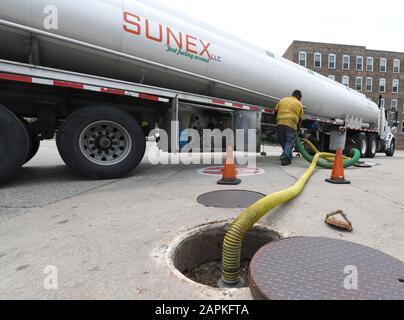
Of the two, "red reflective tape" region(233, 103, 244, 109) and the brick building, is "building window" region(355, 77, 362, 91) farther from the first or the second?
"red reflective tape" region(233, 103, 244, 109)

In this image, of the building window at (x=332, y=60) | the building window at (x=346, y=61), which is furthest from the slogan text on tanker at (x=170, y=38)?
the building window at (x=346, y=61)

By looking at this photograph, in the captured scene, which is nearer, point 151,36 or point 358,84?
point 151,36

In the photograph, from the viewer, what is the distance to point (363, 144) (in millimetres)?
11742

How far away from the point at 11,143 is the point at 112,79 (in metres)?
1.83

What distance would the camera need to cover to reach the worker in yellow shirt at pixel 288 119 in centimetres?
654

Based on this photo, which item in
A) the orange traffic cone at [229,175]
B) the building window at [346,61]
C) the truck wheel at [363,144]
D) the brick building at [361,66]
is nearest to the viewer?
the orange traffic cone at [229,175]

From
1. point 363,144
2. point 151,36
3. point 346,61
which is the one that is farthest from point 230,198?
point 346,61

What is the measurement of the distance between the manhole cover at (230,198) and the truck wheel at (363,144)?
1003cm

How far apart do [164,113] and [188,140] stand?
31.9 inches

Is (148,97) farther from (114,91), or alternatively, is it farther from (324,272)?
(324,272)

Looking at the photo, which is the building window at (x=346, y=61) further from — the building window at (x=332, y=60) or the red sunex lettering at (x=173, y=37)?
the red sunex lettering at (x=173, y=37)

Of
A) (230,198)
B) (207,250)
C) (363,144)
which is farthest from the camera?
(363,144)

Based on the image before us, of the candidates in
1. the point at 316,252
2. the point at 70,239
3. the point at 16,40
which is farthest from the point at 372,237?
the point at 16,40

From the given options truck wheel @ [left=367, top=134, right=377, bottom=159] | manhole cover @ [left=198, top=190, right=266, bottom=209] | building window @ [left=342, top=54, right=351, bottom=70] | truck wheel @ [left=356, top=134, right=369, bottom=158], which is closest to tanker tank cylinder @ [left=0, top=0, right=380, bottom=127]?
manhole cover @ [left=198, top=190, right=266, bottom=209]
